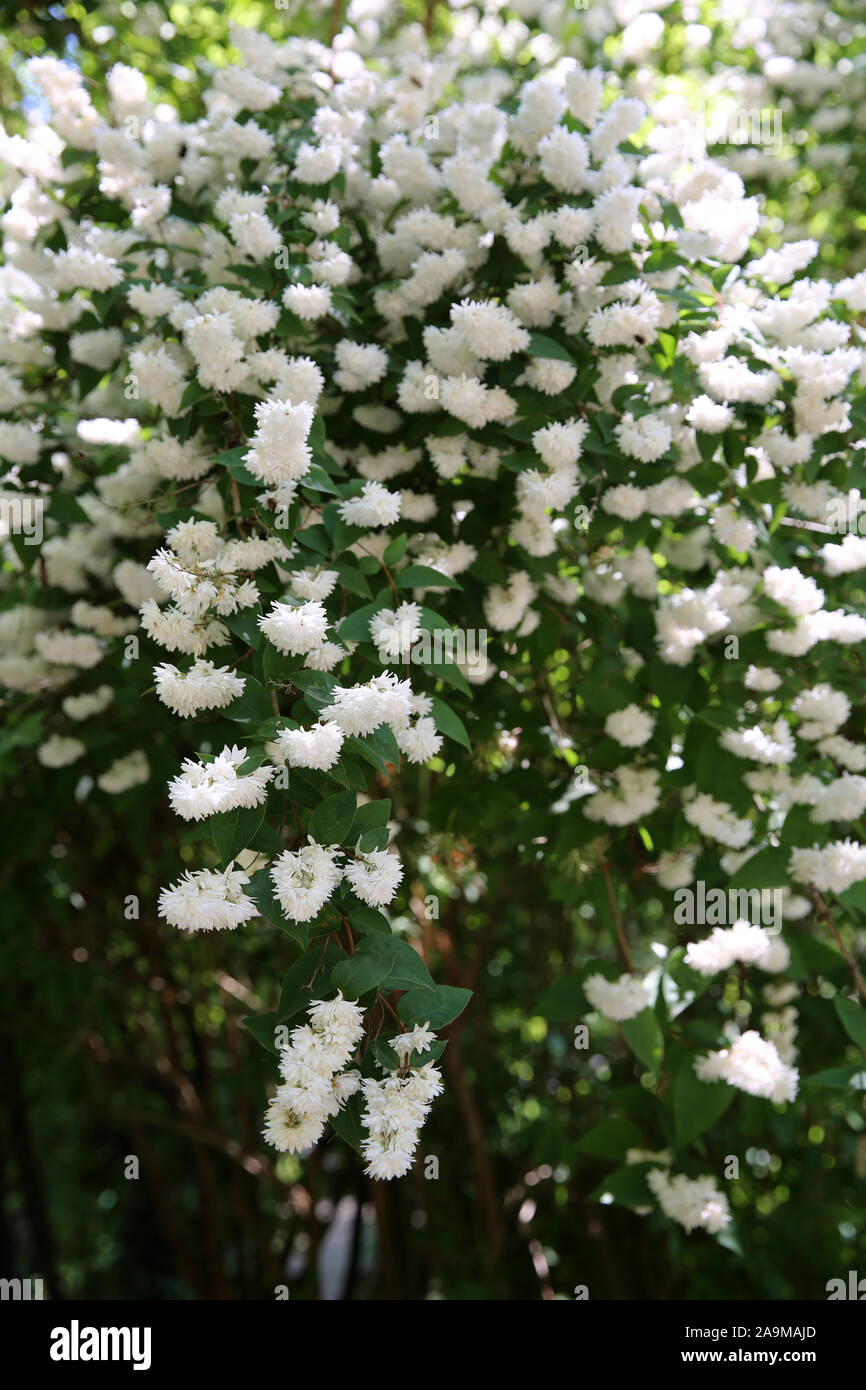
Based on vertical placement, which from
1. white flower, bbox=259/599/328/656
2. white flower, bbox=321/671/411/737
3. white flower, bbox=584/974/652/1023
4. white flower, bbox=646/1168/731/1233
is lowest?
white flower, bbox=646/1168/731/1233

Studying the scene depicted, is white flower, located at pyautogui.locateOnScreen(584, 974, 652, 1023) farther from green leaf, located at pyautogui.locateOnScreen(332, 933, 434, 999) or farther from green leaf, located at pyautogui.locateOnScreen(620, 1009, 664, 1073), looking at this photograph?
green leaf, located at pyautogui.locateOnScreen(332, 933, 434, 999)

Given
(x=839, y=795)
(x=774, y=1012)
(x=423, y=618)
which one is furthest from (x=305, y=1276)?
(x=423, y=618)

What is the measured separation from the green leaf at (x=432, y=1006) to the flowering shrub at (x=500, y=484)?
0.07m

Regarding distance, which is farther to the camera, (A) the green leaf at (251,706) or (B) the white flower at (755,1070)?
(B) the white flower at (755,1070)

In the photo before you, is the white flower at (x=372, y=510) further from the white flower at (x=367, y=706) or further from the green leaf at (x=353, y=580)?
the white flower at (x=367, y=706)

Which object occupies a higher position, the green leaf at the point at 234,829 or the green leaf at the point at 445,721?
the green leaf at the point at 445,721

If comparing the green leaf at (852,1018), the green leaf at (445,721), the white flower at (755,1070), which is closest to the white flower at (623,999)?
the white flower at (755,1070)

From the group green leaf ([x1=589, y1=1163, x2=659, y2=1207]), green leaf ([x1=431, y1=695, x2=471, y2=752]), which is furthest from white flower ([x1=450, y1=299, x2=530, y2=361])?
green leaf ([x1=589, y1=1163, x2=659, y2=1207])

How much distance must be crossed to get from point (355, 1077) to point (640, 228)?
106 cm

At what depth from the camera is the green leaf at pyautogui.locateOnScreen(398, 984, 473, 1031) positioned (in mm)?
870

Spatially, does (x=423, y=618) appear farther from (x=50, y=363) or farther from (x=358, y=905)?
(x=50, y=363)

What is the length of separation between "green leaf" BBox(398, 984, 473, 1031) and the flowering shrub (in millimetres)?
74

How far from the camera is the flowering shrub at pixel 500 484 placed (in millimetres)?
1171

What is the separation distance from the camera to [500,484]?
133 cm
